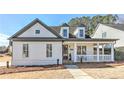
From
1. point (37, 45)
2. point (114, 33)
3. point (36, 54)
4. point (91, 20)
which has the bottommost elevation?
point (36, 54)

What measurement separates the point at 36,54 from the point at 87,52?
712cm

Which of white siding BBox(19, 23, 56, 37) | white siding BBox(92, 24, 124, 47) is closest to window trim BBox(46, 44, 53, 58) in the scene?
white siding BBox(19, 23, 56, 37)

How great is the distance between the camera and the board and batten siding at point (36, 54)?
24.5 m

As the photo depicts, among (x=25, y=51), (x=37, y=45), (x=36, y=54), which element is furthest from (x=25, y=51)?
(x=37, y=45)

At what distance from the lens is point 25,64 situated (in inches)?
963

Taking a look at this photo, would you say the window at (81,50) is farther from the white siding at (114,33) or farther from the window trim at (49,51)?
the white siding at (114,33)

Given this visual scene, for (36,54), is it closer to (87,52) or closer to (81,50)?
(81,50)

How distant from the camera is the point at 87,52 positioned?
30219 millimetres

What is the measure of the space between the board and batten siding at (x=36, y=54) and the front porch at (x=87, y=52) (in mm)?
2979

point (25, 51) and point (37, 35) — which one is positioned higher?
point (37, 35)

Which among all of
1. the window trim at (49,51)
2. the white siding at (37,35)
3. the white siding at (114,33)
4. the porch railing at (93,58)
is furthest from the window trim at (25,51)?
the white siding at (114,33)

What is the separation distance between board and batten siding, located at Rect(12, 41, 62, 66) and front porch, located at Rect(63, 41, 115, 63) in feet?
9.77
